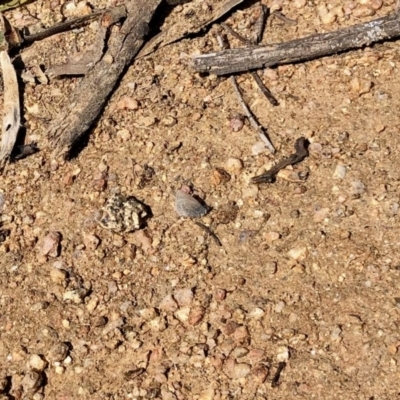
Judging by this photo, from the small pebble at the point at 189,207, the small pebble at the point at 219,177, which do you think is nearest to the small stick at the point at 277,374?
the small pebble at the point at 189,207

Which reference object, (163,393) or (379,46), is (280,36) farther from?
(163,393)

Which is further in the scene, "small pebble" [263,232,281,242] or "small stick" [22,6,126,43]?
"small stick" [22,6,126,43]

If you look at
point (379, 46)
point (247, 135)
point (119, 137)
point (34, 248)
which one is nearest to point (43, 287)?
Answer: point (34, 248)

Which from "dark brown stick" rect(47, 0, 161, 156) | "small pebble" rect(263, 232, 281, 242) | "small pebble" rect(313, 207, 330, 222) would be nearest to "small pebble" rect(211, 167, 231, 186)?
"small pebble" rect(263, 232, 281, 242)

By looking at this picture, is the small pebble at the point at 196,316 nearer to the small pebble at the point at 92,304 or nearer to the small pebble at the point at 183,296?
the small pebble at the point at 183,296

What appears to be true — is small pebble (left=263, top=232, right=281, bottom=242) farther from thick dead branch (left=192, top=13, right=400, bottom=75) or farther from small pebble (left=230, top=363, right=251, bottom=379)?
thick dead branch (left=192, top=13, right=400, bottom=75)

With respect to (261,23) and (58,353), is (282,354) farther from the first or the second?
(261,23)
